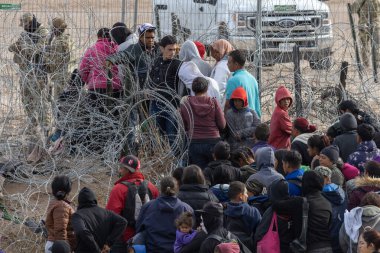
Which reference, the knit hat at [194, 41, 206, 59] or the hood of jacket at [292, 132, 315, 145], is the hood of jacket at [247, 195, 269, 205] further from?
the knit hat at [194, 41, 206, 59]

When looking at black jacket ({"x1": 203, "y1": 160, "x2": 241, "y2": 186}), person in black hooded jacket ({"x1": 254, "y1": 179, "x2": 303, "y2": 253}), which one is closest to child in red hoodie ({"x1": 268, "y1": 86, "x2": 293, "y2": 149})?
black jacket ({"x1": 203, "y1": 160, "x2": 241, "y2": 186})

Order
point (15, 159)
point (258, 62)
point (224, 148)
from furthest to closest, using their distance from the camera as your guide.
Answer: point (258, 62)
point (15, 159)
point (224, 148)

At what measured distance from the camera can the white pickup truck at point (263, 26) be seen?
13.1 m

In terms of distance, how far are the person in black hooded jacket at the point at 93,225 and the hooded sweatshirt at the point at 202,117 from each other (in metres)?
2.34

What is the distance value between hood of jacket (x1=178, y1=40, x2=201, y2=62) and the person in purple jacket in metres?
3.69

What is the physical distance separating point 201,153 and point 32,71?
2.40 metres

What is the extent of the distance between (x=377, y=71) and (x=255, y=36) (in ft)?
5.77

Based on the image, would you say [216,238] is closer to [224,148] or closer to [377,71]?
[224,148]

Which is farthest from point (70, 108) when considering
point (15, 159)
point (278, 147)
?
point (278, 147)

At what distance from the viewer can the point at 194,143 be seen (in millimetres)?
11055

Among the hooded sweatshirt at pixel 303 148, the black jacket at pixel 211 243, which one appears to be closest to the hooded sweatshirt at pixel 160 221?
the black jacket at pixel 211 243

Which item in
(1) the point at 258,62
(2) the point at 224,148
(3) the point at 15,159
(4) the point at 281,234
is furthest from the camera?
(1) the point at 258,62

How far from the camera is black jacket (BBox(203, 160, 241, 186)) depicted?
9.58m

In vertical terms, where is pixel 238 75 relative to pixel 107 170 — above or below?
above
